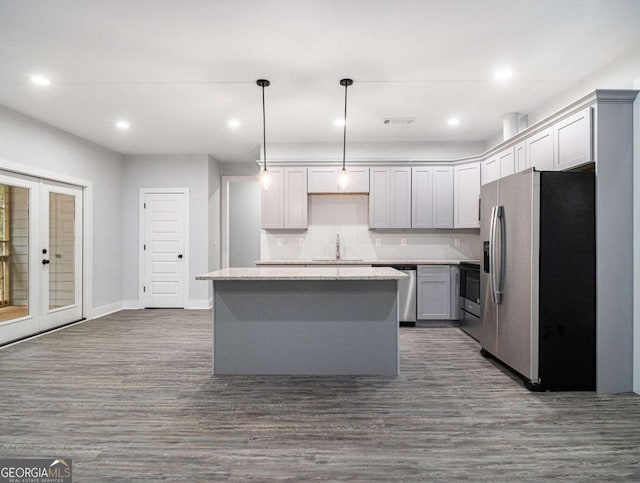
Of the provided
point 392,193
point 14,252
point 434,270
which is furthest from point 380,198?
point 14,252

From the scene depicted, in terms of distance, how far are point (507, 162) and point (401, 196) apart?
5.26ft

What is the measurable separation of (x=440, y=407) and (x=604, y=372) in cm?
145

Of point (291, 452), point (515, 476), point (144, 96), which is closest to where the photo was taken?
point (515, 476)

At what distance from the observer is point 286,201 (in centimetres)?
556

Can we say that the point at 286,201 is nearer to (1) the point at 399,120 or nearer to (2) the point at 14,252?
(1) the point at 399,120

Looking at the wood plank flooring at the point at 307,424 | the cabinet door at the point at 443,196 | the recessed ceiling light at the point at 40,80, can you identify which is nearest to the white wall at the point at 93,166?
the recessed ceiling light at the point at 40,80

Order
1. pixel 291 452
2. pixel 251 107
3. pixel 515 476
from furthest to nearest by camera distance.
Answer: pixel 251 107 → pixel 291 452 → pixel 515 476

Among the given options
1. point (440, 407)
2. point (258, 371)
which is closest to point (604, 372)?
point (440, 407)

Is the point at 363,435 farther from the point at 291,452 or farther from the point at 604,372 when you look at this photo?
the point at 604,372

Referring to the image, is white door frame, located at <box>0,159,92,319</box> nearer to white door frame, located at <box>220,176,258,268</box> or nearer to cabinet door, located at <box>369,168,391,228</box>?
white door frame, located at <box>220,176,258,268</box>

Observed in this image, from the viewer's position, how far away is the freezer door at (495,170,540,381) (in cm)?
291

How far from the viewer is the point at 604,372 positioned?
9.38 feet

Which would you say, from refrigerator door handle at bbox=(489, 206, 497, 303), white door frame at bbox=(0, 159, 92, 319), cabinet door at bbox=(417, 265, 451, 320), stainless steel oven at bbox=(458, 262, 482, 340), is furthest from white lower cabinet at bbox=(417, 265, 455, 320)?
white door frame at bbox=(0, 159, 92, 319)

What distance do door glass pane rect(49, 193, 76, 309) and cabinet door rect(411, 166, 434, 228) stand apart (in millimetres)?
5189
